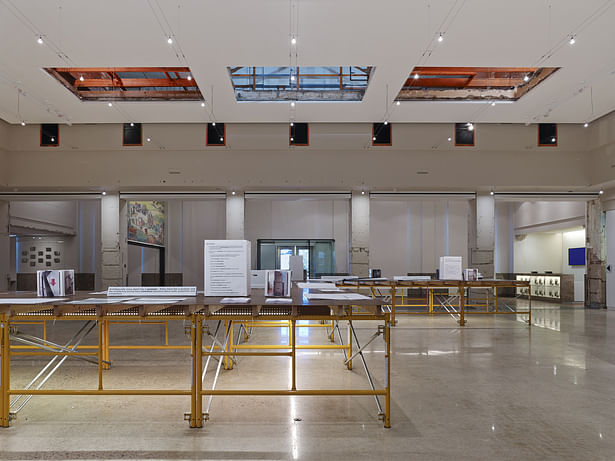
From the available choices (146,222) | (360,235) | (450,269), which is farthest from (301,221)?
(450,269)

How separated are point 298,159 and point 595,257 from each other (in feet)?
30.8

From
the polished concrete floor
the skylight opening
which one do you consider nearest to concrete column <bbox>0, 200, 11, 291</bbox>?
the skylight opening

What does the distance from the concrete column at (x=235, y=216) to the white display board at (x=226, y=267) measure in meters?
9.33

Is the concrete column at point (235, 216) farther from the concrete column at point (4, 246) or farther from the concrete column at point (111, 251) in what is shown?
the concrete column at point (4, 246)

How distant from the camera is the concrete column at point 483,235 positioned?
13.3 metres

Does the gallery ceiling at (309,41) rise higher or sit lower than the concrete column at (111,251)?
higher

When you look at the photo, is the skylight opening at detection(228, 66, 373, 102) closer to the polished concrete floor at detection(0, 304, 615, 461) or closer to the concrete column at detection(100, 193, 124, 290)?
the concrete column at detection(100, 193, 124, 290)

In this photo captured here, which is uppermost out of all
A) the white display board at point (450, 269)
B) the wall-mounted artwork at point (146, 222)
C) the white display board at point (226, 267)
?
the wall-mounted artwork at point (146, 222)

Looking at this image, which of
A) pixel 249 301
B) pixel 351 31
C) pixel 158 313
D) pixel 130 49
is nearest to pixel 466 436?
pixel 249 301

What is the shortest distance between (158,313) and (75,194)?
1162 centimetres

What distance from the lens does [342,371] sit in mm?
5180

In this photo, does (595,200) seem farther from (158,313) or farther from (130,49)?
(158,313)

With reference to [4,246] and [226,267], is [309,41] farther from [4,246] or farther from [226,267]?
[4,246]

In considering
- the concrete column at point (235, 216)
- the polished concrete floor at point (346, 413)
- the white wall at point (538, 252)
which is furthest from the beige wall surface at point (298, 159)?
the polished concrete floor at point (346, 413)
